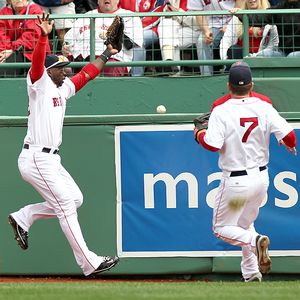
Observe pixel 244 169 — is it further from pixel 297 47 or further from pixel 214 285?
pixel 297 47

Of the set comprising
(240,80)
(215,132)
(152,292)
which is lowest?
(152,292)

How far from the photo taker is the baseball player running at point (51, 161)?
10.5 meters

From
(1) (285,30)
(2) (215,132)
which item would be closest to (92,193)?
(2) (215,132)

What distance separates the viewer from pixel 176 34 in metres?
12.3

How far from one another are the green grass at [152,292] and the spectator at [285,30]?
3293 millimetres

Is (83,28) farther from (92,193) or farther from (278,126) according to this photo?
(278,126)

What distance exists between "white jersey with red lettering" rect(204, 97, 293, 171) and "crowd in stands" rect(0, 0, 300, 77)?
2287mm

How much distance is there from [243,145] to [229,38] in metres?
2.69

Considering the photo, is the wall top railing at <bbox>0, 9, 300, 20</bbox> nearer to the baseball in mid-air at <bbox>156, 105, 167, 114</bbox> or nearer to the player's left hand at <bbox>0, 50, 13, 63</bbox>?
the player's left hand at <bbox>0, 50, 13, 63</bbox>

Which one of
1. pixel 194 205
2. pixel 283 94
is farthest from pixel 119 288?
pixel 283 94

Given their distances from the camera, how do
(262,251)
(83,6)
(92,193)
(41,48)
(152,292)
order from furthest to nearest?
(83,6) < (92,193) < (41,48) < (262,251) < (152,292)

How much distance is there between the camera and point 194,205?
11.5 metres

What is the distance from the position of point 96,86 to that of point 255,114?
3130 mm

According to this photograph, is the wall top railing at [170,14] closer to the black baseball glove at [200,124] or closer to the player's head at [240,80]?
the player's head at [240,80]
